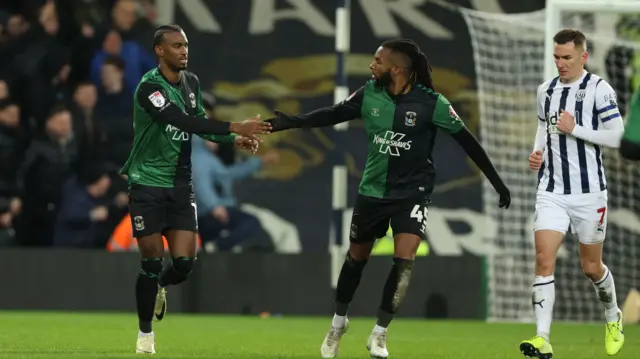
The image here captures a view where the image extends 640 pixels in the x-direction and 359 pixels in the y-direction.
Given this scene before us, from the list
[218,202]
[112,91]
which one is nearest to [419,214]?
[218,202]

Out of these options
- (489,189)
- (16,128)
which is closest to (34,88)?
(16,128)

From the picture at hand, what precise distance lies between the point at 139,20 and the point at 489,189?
4776 mm

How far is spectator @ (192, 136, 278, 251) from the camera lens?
1523cm

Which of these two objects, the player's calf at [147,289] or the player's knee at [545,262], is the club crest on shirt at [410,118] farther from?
the player's calf at [147,289]

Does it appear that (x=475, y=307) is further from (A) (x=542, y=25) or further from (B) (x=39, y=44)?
(B) (x=39, y=44)

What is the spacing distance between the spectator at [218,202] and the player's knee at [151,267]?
7485 millimetres

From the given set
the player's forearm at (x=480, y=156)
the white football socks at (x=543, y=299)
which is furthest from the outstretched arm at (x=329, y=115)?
the white football socks at (x=543, y=299)

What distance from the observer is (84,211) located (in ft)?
50.2

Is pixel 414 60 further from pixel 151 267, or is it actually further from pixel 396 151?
pixel 151 267

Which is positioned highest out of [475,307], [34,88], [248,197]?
[34,88]

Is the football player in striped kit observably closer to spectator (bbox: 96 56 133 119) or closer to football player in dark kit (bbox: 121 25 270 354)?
football player in dark kit (bbox: 121 25 270 354)

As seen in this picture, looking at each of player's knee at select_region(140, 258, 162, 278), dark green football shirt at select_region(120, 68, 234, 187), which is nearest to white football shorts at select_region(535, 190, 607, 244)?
dark green football shirt at select_region(120, 68, 234, 187)

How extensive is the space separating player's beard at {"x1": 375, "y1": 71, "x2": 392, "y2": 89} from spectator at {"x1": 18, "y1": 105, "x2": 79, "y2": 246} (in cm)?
839

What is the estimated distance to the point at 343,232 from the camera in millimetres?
14266
